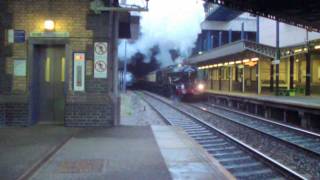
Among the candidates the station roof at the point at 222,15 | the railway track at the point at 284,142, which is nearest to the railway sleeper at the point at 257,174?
the railway track at the point at 284,142

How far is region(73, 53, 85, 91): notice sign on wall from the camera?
1595 centimetres

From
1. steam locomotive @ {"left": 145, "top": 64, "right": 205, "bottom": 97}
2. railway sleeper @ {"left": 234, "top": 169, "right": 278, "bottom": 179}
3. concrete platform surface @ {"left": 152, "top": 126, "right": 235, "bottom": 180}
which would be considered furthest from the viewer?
steam locomotive @ {"left": 145, "top": 64, "right": 205, "bottom": 97}

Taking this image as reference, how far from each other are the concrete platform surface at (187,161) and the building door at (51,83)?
3.31m

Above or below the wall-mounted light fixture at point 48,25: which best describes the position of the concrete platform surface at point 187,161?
below

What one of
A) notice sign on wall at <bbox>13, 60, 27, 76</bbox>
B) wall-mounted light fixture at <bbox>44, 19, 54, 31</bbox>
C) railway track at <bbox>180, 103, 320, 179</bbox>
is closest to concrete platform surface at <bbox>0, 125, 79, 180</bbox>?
notice sign on wall at <bbox>13, 60, 27, 76</bbox>

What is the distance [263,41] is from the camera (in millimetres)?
55250

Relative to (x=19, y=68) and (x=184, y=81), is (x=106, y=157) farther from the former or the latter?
(x=184, y=81)

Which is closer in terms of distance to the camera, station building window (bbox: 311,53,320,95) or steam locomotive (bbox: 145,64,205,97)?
steam locomotive (bbox: 145,64,205,97)

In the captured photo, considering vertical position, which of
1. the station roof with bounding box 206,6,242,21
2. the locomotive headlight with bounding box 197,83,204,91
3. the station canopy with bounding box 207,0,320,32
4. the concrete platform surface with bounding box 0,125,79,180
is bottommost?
the concrete platform surface with bounding box 0,125,79,180

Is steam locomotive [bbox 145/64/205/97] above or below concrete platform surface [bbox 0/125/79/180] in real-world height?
above

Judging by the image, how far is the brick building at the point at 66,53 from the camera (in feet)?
52.2

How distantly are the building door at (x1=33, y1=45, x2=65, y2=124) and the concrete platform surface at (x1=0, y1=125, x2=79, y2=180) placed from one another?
0.77 meters

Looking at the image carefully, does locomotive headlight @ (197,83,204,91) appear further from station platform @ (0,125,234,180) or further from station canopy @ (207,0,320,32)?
station platform @ (0,125,234,180)

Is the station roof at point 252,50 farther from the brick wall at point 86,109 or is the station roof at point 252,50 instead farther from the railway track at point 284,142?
the brick wall at point 86,109
